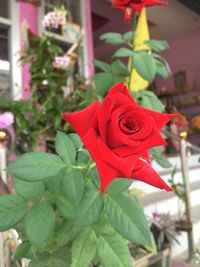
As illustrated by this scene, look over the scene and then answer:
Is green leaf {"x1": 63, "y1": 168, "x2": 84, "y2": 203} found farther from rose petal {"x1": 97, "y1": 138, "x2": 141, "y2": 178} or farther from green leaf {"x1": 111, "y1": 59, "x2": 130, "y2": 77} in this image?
green leaf {"x1": 111, "y1": 59, "x2": 130, "y2": 77}

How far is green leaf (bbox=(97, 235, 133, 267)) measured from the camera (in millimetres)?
515

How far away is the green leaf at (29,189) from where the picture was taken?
514mm

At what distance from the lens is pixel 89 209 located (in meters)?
0.48

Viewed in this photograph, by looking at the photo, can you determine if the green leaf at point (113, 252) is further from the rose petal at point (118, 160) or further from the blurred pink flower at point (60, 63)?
the blurred pink flower at point (60, 63)

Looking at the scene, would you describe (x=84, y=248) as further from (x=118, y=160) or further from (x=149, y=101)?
(x=149, y=101)

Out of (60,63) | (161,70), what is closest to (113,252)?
(161,70)

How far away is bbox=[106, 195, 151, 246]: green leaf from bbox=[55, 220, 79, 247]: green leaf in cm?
11

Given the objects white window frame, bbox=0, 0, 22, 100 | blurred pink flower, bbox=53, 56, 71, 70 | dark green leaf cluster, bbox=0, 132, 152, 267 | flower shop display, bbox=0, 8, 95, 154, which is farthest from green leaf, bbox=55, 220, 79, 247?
white window frame, bbox=0, 0, 22, 100

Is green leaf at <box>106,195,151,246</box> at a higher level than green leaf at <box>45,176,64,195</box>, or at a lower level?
lower

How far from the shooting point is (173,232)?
1.79 metres

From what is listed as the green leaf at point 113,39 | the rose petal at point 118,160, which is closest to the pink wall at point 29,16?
the green leaf at point 113,39

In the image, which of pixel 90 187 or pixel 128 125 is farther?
pixel 90 187

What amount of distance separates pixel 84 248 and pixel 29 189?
0.15m

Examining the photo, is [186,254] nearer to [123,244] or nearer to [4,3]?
[123,244]
